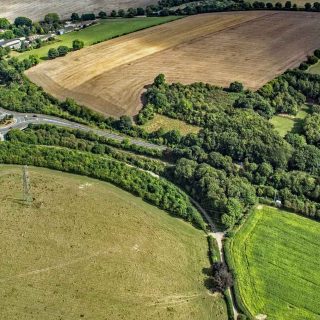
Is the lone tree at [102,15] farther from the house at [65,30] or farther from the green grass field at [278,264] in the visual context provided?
the green grass field at [278,264]

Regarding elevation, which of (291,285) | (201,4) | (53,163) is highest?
(201,4)

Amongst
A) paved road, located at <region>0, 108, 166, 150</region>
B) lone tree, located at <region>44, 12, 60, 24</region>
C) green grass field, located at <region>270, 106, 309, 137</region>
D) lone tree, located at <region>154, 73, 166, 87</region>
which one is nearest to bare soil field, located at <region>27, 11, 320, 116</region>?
lone tree, located at <region>154, 73, 166, 87</region>

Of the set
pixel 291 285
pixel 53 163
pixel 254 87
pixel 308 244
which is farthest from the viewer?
pixel 254 87

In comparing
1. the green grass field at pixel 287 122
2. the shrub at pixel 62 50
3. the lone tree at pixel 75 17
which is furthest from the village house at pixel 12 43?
the green grass field at pixel 287 122

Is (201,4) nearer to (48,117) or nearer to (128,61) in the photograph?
(128,61)

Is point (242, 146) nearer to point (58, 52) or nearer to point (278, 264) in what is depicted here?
point (278, 264)

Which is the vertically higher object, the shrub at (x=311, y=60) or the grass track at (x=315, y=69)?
the shrub at (x=311, y=60)

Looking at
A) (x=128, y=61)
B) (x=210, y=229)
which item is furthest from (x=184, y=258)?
(x=128, y=61)

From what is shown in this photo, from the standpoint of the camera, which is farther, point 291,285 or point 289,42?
point 289,42
